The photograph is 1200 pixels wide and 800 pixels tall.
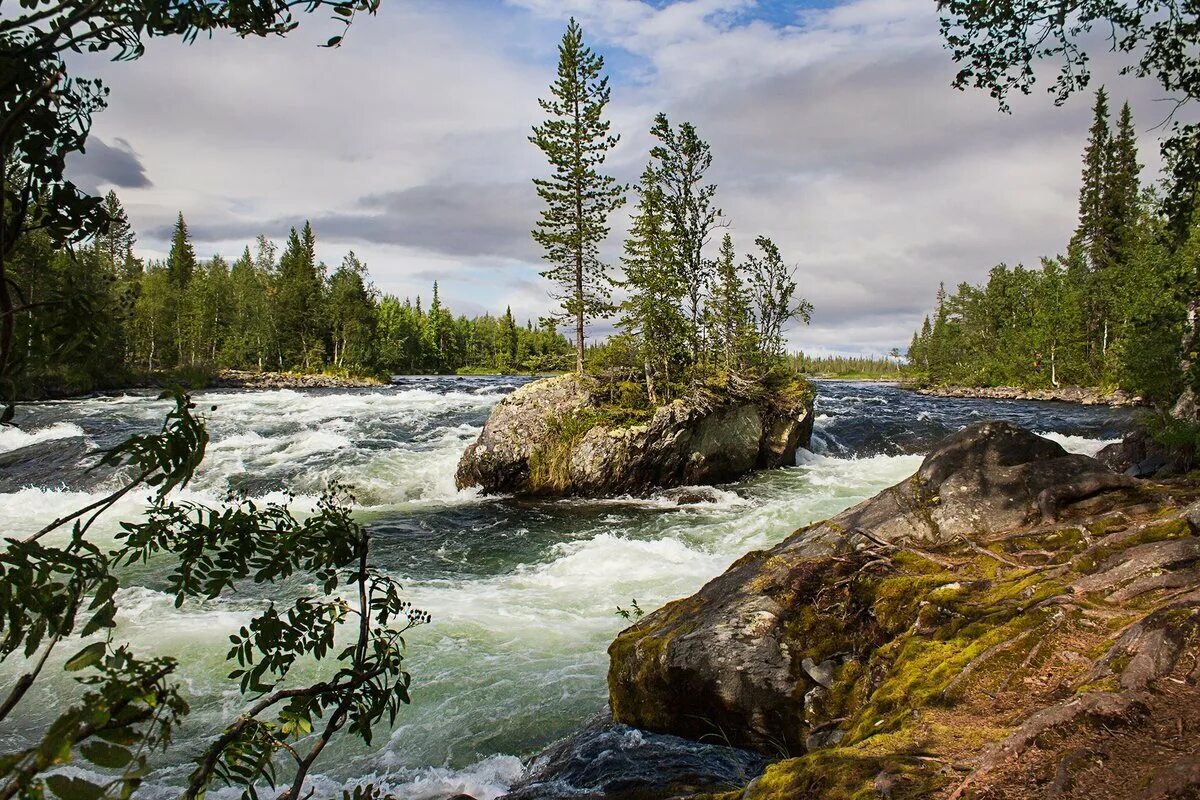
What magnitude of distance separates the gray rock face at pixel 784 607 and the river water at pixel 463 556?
1391 millimetres

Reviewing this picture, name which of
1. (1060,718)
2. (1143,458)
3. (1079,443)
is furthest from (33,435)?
(1079,443)

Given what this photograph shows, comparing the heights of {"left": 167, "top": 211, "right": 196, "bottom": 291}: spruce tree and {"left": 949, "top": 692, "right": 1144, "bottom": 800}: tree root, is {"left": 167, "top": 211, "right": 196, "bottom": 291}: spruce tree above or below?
above

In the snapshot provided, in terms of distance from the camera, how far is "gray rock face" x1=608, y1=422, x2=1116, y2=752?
4.91 meters

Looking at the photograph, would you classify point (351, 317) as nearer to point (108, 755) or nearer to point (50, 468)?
point (50, 468)

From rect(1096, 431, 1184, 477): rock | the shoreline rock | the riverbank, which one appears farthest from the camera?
the shoreline rock

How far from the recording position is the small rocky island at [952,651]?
271 cm

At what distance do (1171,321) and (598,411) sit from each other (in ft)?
43.5

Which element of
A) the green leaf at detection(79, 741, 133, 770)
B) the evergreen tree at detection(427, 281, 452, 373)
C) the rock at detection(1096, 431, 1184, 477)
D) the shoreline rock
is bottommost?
the rock at detection(1096, 431, 1184, 477)

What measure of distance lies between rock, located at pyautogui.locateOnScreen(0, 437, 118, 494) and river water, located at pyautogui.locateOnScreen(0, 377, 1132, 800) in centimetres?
50

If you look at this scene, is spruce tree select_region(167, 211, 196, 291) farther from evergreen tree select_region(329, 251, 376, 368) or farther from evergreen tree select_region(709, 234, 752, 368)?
evergreen tree select_region(709, 234, 752, 368)

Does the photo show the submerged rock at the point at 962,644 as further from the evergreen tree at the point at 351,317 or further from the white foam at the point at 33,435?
the evergreen tree at the point at 351,317

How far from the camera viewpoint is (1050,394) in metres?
50.6

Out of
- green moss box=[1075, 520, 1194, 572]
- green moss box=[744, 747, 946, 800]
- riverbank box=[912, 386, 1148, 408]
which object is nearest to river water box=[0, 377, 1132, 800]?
green moss box=[744, 747, 946, 800]

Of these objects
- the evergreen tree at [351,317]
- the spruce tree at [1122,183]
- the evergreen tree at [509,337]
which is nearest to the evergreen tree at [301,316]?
the evergreen tree at [351,317]
